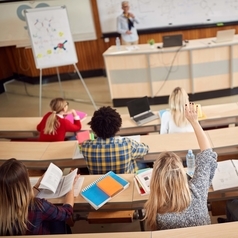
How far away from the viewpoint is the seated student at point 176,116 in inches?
131

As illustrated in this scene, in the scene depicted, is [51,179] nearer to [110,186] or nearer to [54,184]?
[54,184]

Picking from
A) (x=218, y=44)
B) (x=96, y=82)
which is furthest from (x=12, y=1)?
(x=218, y=44)

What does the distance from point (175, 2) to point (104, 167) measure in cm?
537

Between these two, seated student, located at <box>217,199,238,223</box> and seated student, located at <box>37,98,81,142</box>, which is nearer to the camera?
seated student, located at <box>217,199,238,223</box>

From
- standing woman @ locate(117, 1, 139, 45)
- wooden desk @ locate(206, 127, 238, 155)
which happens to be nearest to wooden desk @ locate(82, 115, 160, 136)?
wooden desk @ locate(206, 127, 238, 155)

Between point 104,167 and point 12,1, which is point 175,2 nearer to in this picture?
point 12,1

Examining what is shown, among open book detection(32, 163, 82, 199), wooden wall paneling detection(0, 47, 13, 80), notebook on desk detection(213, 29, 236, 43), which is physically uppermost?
notebook on desk detection(213, 29, 236, 43)

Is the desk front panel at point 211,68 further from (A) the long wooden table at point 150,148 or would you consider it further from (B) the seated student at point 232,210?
(B) the seated student at point 232,210

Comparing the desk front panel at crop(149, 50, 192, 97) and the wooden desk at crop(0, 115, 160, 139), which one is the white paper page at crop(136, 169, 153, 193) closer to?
the wooden desk at crop(0, 115, 160, 139)

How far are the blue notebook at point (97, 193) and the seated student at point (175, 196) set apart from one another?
0.49 metres

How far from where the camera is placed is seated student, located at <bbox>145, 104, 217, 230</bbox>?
184 centimetres

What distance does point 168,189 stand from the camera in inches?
72.2

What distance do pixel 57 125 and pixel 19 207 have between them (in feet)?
5.57

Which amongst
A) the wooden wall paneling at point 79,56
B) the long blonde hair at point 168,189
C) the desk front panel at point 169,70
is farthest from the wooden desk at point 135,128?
the wooden wall paneling at point 79,56
